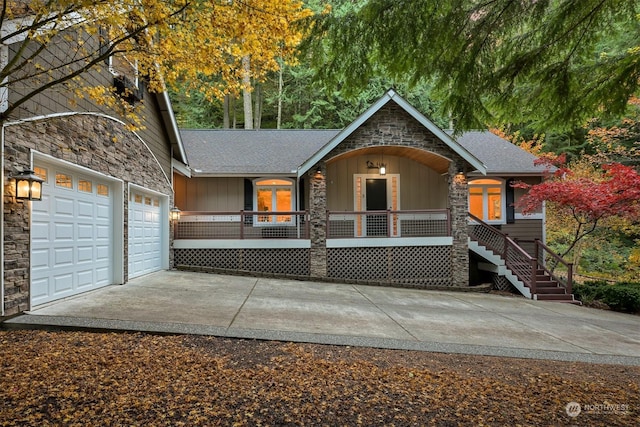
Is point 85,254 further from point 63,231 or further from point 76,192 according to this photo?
point 76,192

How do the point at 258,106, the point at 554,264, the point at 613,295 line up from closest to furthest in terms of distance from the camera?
1. the point at 613,295
2. the point at 554,264
3. the point at 258,106

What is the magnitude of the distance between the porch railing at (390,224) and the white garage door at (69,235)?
6221 millimetres

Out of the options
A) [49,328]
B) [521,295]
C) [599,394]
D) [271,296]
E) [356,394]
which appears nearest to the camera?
[356,394]

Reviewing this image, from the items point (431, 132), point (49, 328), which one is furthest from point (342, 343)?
point (431, 132)

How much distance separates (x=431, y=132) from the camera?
11.1 meters

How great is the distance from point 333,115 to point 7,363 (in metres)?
21.3

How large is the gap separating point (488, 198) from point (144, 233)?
1193 centimetres

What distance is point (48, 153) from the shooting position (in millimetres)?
5660

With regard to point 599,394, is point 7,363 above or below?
above

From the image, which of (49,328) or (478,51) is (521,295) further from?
(49,328)

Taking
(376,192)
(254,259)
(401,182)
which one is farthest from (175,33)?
(401,182)

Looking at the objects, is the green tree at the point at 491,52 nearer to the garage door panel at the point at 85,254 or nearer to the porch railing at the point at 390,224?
the garage door panel at the point at 85,254

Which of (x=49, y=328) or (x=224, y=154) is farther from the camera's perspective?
(x=224, y=154)

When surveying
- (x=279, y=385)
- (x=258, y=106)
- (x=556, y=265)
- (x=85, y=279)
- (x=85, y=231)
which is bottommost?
(x=279, y=385)
